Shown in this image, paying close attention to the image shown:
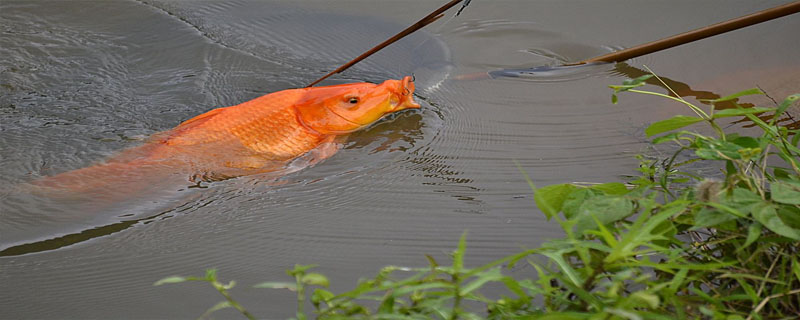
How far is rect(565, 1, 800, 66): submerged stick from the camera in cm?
277

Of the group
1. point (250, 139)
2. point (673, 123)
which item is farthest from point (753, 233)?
point (250, 139)

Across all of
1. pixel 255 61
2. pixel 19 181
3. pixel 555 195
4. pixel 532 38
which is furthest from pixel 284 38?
pixel 555 195

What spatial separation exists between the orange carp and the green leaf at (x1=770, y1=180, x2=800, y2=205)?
1.81 metres

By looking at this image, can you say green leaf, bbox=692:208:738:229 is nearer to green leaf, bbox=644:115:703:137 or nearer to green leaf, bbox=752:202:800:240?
green leaf, bbox=752:202:800:240

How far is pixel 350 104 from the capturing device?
10.1 feet

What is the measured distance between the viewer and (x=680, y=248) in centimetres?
164

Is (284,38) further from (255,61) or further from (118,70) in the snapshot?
(118,70)

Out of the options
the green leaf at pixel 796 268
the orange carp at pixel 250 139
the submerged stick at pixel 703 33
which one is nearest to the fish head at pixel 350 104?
the orange carp at pixel 250 139

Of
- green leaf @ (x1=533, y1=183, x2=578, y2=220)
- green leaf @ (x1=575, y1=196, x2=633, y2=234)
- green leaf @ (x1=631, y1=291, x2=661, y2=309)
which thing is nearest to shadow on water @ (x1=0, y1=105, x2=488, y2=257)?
green leaf @ (x1=533, y1=183, x2=578, y2=220)

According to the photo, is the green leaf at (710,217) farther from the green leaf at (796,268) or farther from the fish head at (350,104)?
the fish head at (350,104)

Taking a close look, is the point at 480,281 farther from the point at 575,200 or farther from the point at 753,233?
the point at 753,233

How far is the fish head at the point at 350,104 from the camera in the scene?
120 inches

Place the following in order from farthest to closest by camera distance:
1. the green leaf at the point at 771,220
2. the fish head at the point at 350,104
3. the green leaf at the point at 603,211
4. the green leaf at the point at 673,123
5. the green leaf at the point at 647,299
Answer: the fish head at the point at 350,104 < the green leaf at the point at 673,123 < the green leaf at the point at 603,211 < the green leaf at the point at 771,220 < the green leaf at the point at 647,299

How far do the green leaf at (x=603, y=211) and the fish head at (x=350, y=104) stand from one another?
5.39ft
